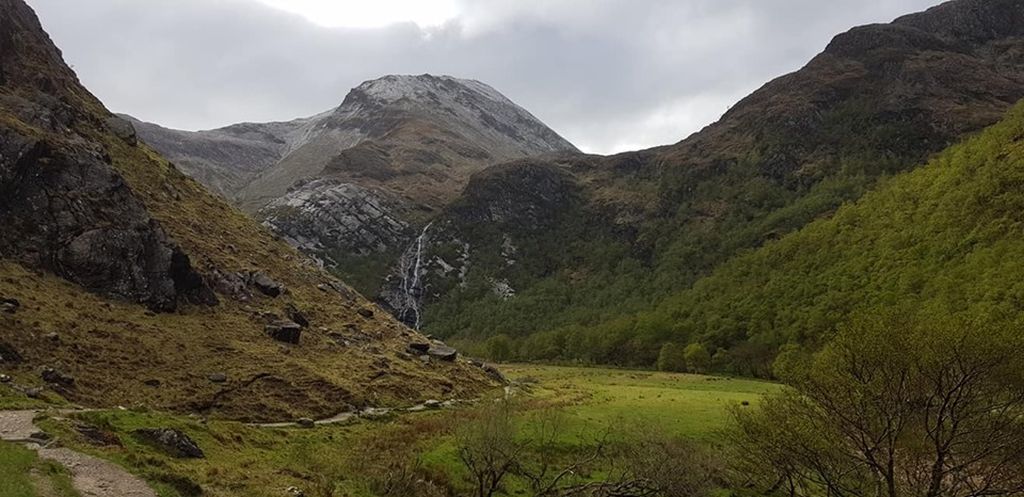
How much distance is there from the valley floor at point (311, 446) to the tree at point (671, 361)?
75.7 meters

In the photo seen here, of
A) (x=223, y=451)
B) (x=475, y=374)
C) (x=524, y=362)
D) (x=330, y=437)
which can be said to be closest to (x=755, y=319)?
(x=524, y=362)

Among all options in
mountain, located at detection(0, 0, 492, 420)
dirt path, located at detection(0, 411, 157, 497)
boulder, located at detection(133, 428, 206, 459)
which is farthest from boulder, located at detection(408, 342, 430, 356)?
dirt path, located at detection(0, 411, 157, 497)

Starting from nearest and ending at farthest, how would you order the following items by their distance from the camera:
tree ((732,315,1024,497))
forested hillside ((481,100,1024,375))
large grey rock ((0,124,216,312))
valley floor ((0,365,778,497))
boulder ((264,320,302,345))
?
valley floor ((0,365,778,497)) < tree ((732,315,1024,497)) < large grey rock ((0,124,216,312)) < boulder ((264,320,302,345)) < forested hillside ((481,100,1024,375))

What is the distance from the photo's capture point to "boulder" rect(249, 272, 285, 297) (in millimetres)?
63250

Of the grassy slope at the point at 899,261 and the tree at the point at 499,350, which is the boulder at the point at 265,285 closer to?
the grassy slope at the point at 899,261

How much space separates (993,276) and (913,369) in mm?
83916

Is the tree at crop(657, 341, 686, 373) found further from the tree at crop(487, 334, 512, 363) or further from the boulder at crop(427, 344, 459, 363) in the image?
the boulder at crop(427, 344, 459, 363)

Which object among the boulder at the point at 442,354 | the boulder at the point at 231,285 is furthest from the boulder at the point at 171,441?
the boulder at the point at 442,354

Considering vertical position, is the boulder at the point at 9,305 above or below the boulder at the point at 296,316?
above

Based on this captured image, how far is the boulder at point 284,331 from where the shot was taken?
54938mm

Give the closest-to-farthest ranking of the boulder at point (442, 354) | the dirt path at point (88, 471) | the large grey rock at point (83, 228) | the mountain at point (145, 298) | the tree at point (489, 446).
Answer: the dirt path at point (88, 471), the tree at point (489, 446), the mountain at point (145, 298), the large grey rock at point (83, 228), the boulder at point (442, 354)

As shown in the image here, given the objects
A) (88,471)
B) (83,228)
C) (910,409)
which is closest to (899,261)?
(910,409)

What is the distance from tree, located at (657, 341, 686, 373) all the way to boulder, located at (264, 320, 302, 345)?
315 ft

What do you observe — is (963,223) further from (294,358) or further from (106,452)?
(106,452)
